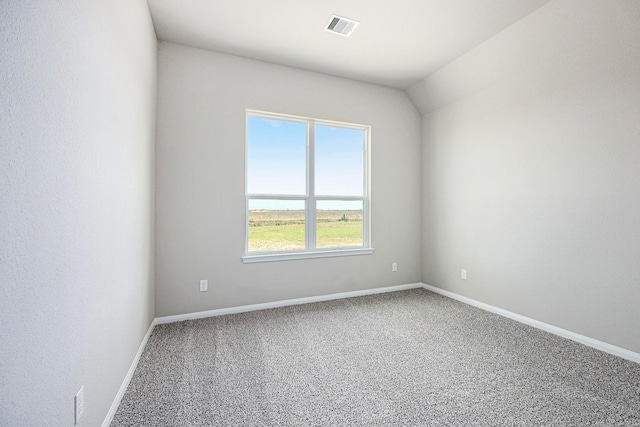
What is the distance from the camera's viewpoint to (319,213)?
3.72 meters

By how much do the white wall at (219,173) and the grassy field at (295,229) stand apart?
0.66 feet

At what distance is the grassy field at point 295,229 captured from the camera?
3402 millimetres

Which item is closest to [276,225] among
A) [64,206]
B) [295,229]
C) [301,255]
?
[295,229]

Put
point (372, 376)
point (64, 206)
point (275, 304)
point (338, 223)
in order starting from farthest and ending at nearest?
point (338, 223)
point (275, 304)
point (372, 376)
point (64, 206)

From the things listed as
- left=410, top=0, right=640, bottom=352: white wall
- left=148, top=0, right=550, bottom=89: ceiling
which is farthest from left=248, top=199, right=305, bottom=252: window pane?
left=410, top=0, right=640, bottom=352: white wall

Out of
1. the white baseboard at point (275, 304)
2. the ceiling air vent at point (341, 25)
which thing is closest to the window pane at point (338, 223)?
the white baseboard at point (275, 304)

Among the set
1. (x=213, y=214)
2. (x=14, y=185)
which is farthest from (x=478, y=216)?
(x=14, y=185)

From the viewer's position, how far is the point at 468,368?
6.86 ft

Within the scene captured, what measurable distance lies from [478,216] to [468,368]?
1.95 m

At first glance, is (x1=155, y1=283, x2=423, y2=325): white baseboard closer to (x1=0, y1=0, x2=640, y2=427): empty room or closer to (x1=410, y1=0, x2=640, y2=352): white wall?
(x1=0, y1=0, x2=640, y2=427): empty room

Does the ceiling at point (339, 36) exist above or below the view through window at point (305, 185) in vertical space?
above

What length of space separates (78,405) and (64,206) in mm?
842

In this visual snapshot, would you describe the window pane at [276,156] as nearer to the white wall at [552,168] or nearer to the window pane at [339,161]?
the window pane at [339,161]

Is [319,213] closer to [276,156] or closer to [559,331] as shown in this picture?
[276,156]
